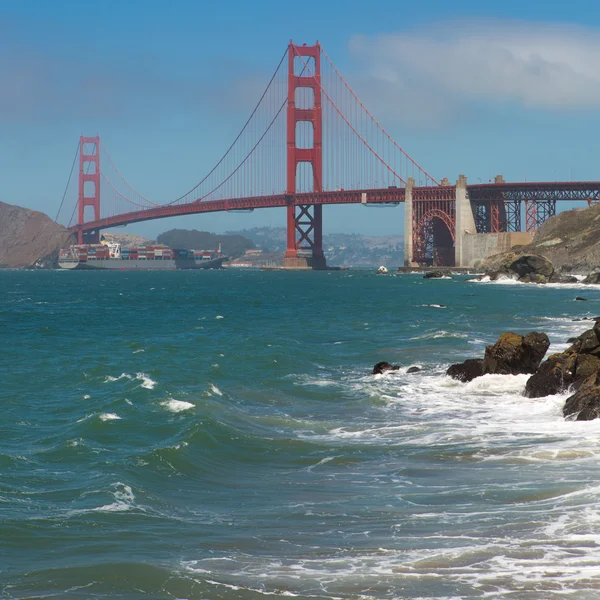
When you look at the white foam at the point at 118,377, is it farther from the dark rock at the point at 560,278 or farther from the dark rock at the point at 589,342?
the dark rock at the point at 560,278

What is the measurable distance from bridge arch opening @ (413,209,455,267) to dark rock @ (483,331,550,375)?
367ft

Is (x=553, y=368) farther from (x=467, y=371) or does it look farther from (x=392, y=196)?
(x=392, y=196)

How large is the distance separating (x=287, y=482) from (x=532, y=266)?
85914mm

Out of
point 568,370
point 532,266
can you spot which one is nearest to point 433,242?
point 532,266

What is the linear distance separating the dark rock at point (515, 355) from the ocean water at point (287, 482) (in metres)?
1.04

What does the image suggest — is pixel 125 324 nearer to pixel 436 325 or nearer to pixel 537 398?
pixel 436 325

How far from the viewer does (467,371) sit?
86.0 feet

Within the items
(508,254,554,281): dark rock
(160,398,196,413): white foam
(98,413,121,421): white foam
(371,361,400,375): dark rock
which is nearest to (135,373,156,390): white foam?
(160,398,196,413): white foam

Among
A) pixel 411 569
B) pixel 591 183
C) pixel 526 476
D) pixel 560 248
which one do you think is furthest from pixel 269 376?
pixel 591 183

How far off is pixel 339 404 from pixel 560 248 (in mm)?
88094

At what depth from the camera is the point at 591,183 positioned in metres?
124

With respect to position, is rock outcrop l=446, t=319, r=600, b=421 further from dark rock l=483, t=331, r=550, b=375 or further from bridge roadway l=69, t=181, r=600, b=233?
bridge roadway l=69, t=181, r=600, b=233

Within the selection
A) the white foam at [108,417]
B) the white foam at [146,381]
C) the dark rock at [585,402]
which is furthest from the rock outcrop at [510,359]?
→ the white foam at [108,417]

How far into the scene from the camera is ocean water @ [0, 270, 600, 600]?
10.6 metres
